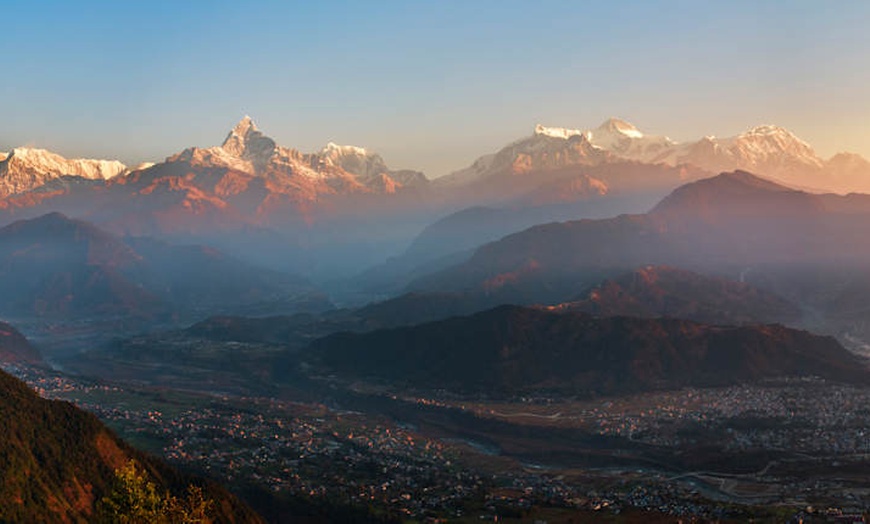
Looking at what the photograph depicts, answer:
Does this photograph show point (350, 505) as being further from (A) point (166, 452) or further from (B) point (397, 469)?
(A) point (166, 452)

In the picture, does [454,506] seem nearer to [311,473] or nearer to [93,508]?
[311,473]

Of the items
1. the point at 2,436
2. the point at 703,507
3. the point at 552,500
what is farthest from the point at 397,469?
the point at 2,436

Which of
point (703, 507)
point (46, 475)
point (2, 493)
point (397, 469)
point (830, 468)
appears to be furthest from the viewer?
point (397, 469)

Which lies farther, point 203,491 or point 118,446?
point 118,446

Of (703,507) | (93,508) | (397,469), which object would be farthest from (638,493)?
(93,508)

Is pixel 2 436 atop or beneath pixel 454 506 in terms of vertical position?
atop

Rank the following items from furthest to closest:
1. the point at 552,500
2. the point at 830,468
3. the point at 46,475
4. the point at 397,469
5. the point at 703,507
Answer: the point at 397,469, the point at 830,468, the point at 552,500, the point at 703,507, the point at 46,475
